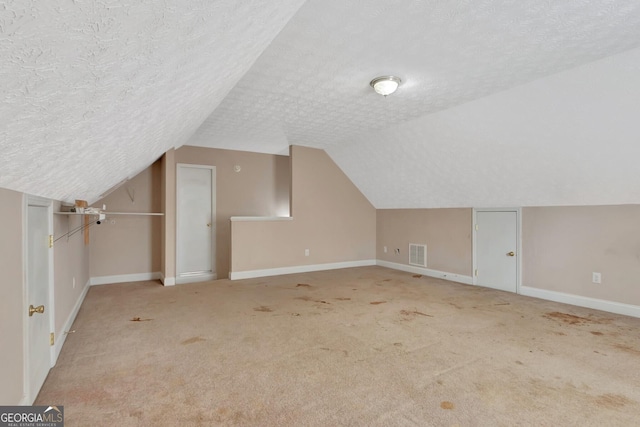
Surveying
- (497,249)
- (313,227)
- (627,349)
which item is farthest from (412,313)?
(313,227)

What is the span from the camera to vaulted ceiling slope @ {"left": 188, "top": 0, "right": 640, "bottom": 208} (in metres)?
2.09

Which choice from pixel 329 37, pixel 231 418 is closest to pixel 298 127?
pixel 329 37

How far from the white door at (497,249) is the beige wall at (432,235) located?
17 centimetres

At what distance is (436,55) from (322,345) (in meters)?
2.61

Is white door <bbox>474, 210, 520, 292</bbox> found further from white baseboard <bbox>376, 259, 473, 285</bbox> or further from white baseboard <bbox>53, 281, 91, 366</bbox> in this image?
white baseboard <bbox>53, 281, 91, 366</bbox>

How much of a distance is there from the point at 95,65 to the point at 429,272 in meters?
5.68

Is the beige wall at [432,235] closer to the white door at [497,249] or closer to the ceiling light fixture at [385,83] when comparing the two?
the white door at [497,249]

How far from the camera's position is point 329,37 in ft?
7.61

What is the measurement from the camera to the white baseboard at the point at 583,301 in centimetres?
343

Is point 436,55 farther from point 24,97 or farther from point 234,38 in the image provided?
point 24,97

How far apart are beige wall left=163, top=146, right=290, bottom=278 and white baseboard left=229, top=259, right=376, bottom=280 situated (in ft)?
2.31

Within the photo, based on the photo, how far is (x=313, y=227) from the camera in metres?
6.09

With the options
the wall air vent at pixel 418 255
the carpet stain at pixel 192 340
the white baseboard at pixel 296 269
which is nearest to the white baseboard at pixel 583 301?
the wall air vent at pixel 418 255

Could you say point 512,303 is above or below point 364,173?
below
